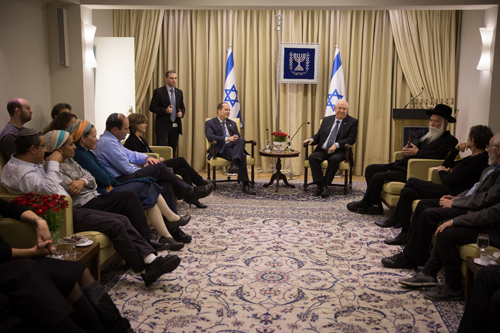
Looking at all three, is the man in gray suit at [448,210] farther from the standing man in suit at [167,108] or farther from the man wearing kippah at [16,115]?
the standing man in suit at [167,108]

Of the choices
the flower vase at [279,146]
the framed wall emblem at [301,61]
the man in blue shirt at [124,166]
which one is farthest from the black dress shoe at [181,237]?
the framed wall emblem at [301,61]

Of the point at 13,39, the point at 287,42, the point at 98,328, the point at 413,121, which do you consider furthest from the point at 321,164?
the point at 98,328

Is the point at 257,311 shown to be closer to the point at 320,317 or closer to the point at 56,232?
the point at 320,317

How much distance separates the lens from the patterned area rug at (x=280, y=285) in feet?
9.68

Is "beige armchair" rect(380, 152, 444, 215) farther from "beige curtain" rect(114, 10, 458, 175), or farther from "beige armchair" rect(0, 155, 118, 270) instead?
"beige curtain" rect(114, 10, 458, 175)

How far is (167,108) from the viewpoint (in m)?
7.48

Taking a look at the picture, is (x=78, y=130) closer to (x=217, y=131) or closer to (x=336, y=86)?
(x=217, y=131)

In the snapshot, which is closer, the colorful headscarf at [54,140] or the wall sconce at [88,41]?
the colorful headscarf at [54,140]

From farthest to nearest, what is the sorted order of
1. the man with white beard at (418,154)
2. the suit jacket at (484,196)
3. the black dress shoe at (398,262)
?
the man with white beard at (418,154) < the black dress shoe at (398,262) < the suit jacket at (484,196)

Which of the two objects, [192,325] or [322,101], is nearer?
[192,325]

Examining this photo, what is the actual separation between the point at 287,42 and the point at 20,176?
5.99 metres

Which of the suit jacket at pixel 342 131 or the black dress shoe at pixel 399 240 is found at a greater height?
the suit jacket at pixel 342 131

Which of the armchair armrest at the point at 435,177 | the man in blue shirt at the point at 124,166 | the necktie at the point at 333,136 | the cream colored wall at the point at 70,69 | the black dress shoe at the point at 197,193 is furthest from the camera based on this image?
the necktie at the point at 333,136

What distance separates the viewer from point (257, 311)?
3098mm
